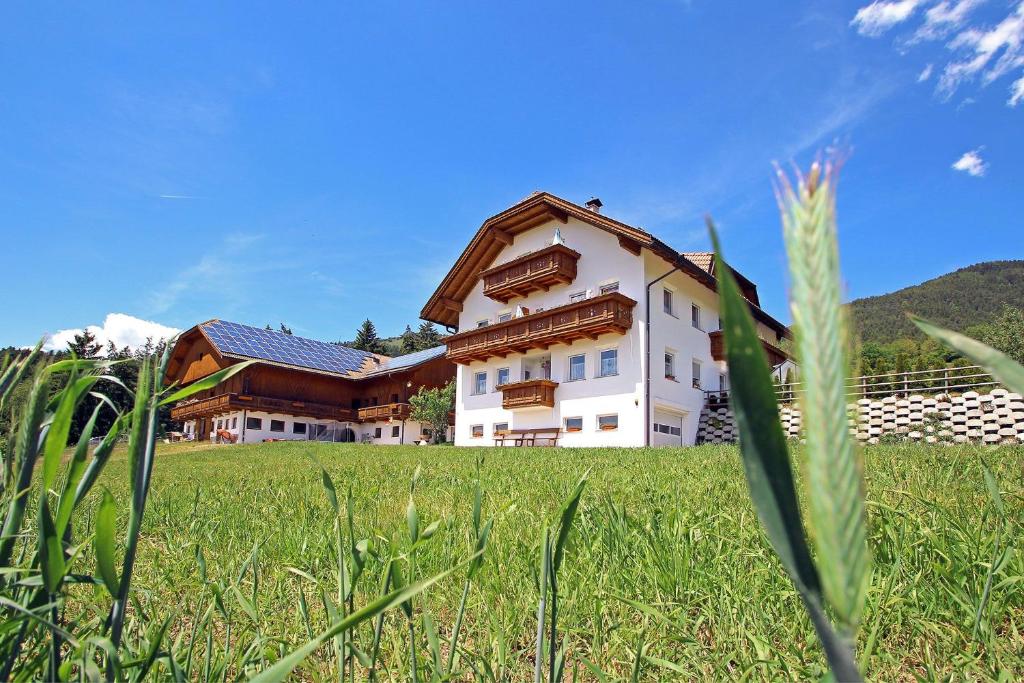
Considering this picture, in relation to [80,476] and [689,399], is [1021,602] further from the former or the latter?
[689,399]

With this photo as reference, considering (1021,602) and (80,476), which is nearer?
(80,476)

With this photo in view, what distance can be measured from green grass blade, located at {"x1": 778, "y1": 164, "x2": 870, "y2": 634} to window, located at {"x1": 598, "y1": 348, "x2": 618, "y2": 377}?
23.3 meters

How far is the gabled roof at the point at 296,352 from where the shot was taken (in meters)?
37.5

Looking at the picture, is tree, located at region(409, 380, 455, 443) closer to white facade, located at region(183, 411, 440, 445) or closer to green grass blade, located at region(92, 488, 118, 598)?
white facade, located at region(183, 411, 440, 445)

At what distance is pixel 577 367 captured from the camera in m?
24.8

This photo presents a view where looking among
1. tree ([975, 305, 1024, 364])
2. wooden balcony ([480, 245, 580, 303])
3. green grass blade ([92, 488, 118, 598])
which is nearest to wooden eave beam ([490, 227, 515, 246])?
wooden balcony ([480, 245, 580, 303])

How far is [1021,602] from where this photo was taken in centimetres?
204

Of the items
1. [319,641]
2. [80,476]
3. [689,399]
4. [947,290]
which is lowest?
[319,641]

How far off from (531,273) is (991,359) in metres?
25.1

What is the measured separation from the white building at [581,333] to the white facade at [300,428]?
10010mm

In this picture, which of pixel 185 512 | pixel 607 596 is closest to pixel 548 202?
pixel 185 512

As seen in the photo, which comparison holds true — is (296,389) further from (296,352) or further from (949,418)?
(949,418)

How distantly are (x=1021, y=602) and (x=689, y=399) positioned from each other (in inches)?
921

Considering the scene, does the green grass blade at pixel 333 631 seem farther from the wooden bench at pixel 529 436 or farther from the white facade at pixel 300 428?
the white facade at pixel 300 428
